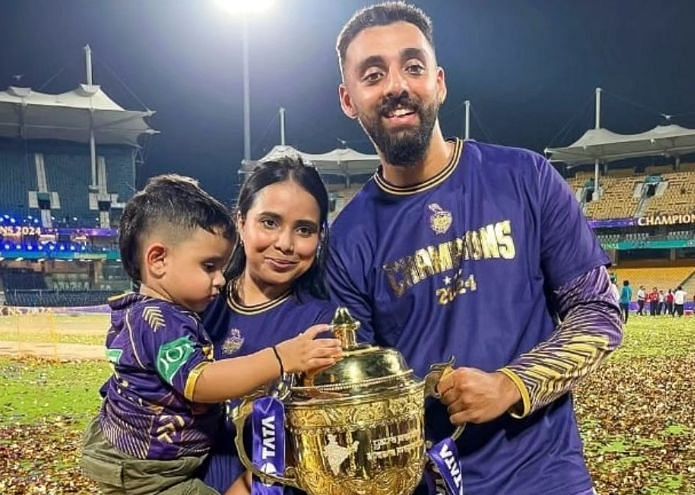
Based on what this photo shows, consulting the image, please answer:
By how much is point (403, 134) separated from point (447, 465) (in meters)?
0.58

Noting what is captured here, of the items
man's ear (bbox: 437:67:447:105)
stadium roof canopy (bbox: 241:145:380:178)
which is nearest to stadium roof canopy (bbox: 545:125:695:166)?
stadium roof canopy (bbox: 241:145:380:178)

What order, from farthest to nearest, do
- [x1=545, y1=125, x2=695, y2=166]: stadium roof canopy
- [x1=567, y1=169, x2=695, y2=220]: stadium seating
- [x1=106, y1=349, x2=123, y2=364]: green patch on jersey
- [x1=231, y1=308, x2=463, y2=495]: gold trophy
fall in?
[x1=545, y1=125, x2=695, y2=166]: stadium roof canopy
[x1=567, y1=169, x2=695, y2=220]: stadium seating
[x1=106, y1=349, x2=123, y2=364]: green patch on jersey
[x1=231, y1=308, x2=463, y2=495]: gold trophy

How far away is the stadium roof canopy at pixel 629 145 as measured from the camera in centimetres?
2541

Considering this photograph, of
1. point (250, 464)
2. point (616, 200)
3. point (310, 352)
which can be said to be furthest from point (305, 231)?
point (616, 200)

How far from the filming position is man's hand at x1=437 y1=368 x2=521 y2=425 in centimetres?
105

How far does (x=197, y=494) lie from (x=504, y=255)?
27.7 inches

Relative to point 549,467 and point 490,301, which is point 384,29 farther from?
point 549,467

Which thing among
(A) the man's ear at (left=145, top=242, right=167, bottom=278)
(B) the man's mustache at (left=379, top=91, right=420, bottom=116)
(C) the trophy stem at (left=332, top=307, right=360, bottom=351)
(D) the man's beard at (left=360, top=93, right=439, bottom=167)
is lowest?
(C) the trophy stem at (left=332, top=307, right=360, bottom=351)

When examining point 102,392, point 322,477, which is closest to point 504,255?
point 322,477

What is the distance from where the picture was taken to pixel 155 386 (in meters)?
1.19

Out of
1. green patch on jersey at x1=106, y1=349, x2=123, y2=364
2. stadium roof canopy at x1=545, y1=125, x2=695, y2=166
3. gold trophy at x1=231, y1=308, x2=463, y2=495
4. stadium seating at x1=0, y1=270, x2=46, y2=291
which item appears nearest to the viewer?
gold trophy at x1=231, y1=308, x2=463, y2=495

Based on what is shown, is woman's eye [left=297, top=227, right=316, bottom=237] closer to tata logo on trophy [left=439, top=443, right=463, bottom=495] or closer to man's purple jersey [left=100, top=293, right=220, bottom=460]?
man's purple jersey [left=100, top=293, right=220, bottom=460]

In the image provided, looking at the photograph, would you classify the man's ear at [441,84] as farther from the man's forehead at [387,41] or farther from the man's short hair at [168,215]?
the man's short hair at [168,215]

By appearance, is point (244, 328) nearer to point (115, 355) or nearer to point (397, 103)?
point (115, 355)
